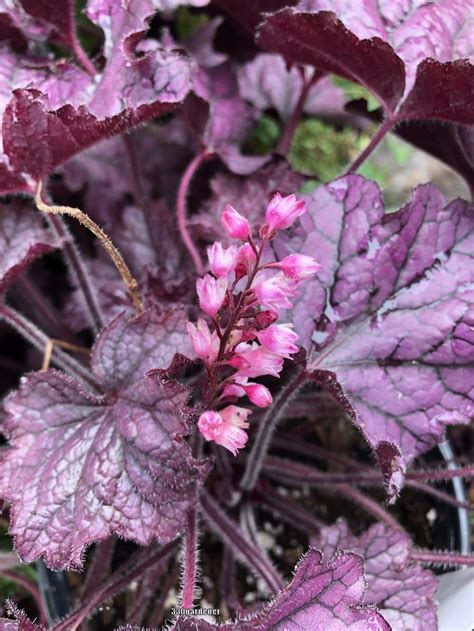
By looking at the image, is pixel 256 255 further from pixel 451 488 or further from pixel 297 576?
pixel 451 488

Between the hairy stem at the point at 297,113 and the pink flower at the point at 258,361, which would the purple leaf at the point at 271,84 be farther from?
the pink flower at the point at 258,361

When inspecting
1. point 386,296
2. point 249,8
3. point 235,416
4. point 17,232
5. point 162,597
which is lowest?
point 162,597

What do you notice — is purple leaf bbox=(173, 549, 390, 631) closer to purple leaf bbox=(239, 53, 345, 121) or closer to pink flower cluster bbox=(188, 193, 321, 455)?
pink flower cluster bbox=(188, 193, 321, 455)

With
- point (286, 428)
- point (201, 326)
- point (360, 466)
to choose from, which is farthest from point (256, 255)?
point (286, 428)

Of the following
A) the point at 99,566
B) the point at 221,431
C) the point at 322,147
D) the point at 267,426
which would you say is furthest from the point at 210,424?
the point at 322,147

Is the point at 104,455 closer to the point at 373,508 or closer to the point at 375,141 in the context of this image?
the point at 373,508

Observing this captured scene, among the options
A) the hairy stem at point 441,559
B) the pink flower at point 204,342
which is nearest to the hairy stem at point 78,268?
the pink flower at point 204,342
